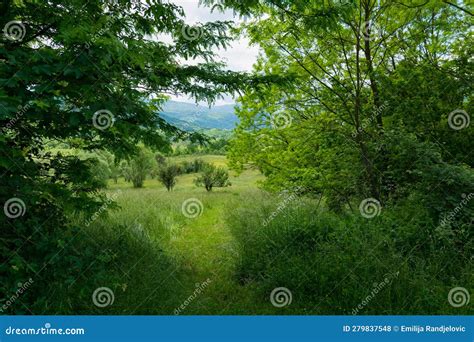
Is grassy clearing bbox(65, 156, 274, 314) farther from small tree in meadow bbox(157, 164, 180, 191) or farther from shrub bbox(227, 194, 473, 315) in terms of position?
small tree in meadow bbox(157, 164, 180, 191)

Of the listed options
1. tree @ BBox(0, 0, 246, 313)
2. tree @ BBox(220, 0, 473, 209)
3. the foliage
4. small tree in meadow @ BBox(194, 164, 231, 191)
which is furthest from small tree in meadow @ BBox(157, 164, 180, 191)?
tree @ BBox(0, 0, 246, 313)

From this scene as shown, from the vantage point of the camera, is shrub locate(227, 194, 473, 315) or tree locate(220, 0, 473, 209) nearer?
shrub locate(227, 194, 473, 315)

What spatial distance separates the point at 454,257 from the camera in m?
5.00

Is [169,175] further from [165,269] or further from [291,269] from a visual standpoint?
[291,269]

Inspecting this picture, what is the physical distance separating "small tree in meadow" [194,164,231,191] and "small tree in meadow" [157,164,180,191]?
1.34m

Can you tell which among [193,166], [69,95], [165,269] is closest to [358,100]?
[165,269]

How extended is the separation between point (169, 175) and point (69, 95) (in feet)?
39.5

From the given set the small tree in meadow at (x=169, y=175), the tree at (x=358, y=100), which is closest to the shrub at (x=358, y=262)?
the tree at (x=358, y=100)

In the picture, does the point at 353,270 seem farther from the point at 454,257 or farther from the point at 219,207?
the point at 219,207

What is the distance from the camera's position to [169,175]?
51.6ft

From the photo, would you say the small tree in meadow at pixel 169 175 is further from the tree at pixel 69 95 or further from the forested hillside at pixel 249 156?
the tree at pixel 69 95

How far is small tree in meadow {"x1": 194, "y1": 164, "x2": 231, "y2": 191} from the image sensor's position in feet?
53.6

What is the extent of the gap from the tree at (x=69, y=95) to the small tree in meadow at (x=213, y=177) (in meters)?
11.2

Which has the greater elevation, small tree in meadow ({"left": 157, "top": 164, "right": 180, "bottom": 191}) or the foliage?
the foliage
